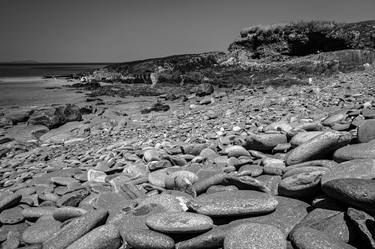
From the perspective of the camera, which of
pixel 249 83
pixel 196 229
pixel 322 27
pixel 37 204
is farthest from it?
pixel 322 27

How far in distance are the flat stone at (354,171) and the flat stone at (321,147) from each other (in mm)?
581

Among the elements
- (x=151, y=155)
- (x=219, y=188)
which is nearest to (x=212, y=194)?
(x=219, y=188)

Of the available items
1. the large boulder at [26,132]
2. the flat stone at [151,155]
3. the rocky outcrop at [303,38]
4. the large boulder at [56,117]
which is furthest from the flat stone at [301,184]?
the rocky outcrop at [303,38]

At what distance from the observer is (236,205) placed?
284cm

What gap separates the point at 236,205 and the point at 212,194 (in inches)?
18.1

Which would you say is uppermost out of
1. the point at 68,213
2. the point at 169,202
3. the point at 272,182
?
the point at 272,182

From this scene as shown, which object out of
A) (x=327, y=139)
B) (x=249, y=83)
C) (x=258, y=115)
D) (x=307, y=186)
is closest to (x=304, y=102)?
(x=258, y=115)

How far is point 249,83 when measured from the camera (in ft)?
59.8

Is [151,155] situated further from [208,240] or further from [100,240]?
[208,240]

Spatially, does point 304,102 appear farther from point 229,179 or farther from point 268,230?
point 268,230

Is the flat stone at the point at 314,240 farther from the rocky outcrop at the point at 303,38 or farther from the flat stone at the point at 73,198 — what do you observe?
the rocky outcrop at the point at 303,38

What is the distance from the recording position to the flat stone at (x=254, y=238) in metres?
2.33

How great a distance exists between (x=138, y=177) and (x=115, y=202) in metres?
0.69

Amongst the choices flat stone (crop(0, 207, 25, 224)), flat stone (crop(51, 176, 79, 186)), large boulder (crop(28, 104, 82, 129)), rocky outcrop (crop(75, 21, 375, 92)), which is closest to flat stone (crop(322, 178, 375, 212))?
flat stone (crop(0, 207, 25, 224))
